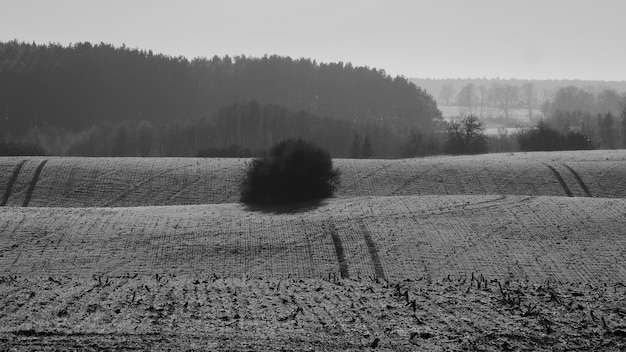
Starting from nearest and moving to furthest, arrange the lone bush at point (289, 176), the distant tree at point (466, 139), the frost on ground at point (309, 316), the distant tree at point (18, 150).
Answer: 1. the frost on ground at point (309, 316)
2. the lone bush at point (289, 176)
3. the distant tree at point (18, 150)
4. the distant tree at point (466, 139)

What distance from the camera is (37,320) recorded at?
14.1 metres

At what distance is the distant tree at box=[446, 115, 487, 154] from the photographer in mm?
87438

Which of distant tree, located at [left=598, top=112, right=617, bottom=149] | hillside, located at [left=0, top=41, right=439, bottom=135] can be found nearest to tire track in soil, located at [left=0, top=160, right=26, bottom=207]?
hillside, located at [left=0, top=41, right=439, bottom=135]

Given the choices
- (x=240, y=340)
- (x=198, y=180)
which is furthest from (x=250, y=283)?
(x=198, y=180)

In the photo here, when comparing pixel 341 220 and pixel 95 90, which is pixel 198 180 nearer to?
pixel 341 220

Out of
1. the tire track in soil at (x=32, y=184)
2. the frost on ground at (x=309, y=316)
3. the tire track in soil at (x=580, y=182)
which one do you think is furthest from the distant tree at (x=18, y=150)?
the frost on ground at (x=309, y=316)

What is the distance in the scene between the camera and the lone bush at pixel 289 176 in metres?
37.9

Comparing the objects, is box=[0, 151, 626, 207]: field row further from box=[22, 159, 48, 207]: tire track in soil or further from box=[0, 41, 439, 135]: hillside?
box=[0, 41, 439, 135]: hillside

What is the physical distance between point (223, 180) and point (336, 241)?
2075 cm

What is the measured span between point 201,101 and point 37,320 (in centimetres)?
13454

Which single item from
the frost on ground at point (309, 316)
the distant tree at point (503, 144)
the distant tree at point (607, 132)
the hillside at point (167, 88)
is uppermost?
the hillside at point (167, 88)

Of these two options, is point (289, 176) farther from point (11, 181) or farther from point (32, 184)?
point (11, 181)

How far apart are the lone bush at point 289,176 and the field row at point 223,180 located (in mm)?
3171

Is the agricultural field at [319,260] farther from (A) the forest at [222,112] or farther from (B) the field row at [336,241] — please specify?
(A) the forest at [222,112]
